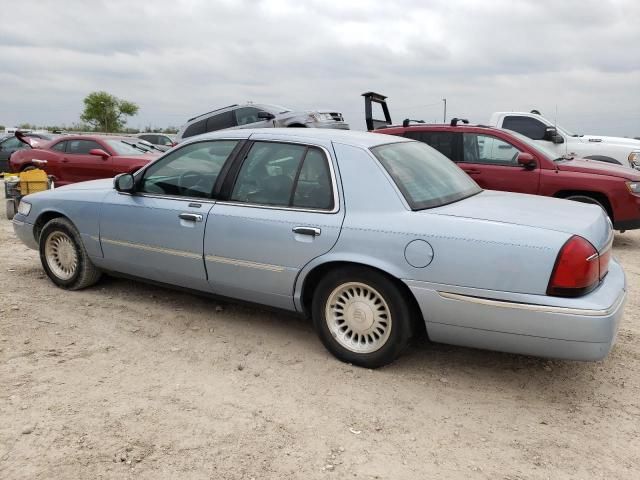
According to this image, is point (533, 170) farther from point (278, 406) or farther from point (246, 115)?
point (246, 115)

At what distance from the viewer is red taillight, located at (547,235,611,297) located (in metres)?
2.97

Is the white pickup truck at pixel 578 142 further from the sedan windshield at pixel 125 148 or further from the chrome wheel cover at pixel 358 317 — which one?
the chrome wheel cover at pixel 358 317

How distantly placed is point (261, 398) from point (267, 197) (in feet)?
4.51

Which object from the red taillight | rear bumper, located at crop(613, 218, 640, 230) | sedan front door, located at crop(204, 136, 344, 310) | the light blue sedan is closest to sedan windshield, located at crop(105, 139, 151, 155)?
the light blue sedan

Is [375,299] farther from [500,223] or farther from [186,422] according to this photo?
[186,422]

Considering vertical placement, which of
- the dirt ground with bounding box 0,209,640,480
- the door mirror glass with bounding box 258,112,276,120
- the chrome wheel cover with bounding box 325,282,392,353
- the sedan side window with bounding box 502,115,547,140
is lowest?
the dirt ground with bounding box 0,209,640,480

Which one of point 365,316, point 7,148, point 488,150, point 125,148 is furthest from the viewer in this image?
point 7,148

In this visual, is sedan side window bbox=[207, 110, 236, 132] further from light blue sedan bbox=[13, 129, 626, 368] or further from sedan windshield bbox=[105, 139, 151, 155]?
light blue sedan bbox=[13, 129, 626, 368]

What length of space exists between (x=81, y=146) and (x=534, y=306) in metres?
9.62

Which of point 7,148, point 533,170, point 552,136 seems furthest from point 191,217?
point 7,148

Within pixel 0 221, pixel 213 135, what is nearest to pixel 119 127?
pixel 0 221

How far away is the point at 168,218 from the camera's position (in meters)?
4.24

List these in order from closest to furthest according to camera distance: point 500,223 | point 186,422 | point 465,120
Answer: point 186,422 → point 500,223 → point 465,120

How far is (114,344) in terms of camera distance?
157 inches
